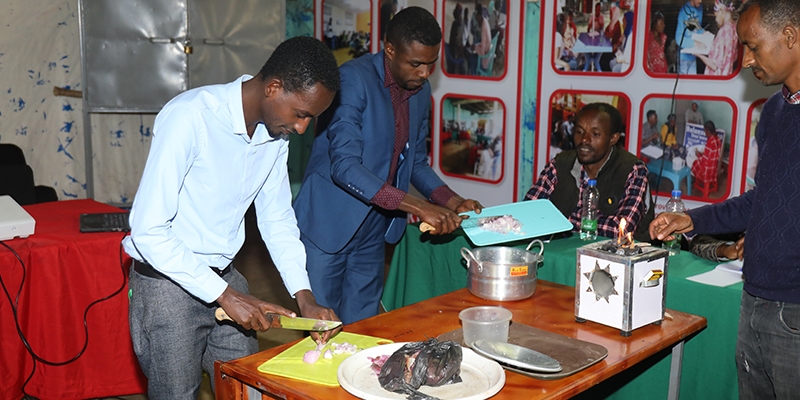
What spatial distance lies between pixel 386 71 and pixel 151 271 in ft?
4.13

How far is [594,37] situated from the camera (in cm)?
439

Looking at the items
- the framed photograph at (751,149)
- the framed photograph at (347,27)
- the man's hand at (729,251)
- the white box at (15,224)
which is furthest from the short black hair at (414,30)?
the framed photograph at (347,27)

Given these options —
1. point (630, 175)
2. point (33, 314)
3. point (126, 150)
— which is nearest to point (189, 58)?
point (126, 150)

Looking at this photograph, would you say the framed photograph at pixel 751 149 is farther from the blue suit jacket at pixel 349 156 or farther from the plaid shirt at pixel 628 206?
the blue suit jacket at pixel 349 156

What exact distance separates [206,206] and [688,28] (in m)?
3.06

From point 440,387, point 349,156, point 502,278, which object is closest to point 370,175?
point 349,156

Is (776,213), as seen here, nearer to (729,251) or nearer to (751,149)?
(729,251)

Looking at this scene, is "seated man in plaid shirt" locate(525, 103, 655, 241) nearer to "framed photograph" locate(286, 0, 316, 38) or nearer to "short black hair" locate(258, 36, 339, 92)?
"short black hair" locate(258, 36, 339, 92)

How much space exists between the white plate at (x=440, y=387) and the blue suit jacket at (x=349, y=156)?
0.94 metres

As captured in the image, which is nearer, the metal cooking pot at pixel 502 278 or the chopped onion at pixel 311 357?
the chopped onion at pixel 311 357

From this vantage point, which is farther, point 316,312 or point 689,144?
point 689,144

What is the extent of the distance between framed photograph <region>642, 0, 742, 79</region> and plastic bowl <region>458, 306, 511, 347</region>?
8.52 feet

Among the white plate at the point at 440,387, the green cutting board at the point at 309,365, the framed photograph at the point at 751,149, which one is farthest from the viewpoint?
the framed photograph at the point at 751,149

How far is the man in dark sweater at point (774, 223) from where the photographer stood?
6.28ft
